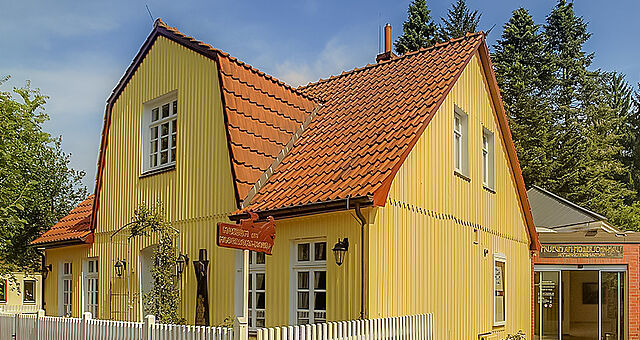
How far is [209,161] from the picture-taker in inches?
530

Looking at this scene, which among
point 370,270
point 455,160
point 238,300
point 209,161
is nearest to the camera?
point 370,270

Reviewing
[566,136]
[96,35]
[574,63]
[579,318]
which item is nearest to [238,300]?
[96,35]

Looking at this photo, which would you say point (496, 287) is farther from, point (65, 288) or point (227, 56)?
point (65, 288)

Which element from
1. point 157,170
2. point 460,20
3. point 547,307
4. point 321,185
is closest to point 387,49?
point 157,170

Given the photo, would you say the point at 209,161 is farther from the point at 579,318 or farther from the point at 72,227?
the point at 579,318

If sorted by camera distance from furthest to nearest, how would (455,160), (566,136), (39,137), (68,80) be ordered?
(566,136) → (39,137) → (68,80) → (455,160)

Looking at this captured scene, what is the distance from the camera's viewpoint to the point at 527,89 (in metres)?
40.1

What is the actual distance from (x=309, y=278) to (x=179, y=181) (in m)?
3.86

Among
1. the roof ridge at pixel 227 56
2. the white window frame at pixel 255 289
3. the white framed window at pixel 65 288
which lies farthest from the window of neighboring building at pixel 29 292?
the white window frame at pixel 255 289

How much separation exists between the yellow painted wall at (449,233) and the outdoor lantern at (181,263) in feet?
Result: 14.0

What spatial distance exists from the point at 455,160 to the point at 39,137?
12.8m

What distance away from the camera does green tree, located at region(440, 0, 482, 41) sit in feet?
131

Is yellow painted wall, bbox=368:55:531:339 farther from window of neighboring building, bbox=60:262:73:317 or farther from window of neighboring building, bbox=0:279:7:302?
window of neighboring building, bbox=0:279:7:302

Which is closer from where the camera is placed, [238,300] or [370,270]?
[370,270]
